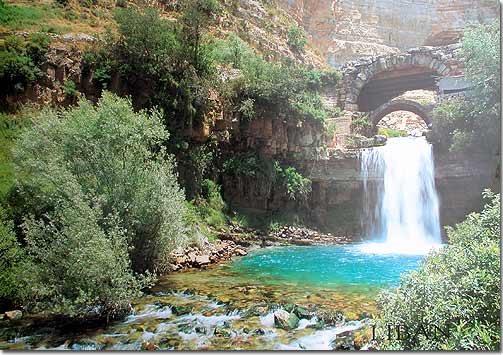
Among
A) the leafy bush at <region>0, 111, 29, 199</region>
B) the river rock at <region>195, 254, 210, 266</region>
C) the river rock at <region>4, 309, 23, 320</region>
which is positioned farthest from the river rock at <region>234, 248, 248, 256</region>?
the river rock at <region>4, 309, 23, 320</region>

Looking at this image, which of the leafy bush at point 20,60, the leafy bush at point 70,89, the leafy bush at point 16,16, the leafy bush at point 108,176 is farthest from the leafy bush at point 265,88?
the leafy bush at point 108,176

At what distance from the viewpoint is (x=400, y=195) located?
15750mm

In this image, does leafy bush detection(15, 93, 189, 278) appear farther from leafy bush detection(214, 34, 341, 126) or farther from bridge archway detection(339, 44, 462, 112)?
bridge archway detection(339, 44, 462, 112)

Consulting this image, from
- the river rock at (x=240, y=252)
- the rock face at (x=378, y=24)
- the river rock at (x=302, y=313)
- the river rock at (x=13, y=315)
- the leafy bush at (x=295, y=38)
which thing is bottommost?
the river rock at (x=240, y=252)

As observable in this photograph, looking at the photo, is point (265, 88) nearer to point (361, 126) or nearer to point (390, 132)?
point (361, 126)

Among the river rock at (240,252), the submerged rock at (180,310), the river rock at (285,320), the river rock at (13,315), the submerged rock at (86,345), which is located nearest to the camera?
the submerged rock at (86,345)

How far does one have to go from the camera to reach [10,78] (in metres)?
10.6

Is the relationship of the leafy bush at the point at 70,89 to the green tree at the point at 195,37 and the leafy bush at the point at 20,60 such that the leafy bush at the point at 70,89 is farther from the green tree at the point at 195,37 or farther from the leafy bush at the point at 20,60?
the green tree at the point at 195,37

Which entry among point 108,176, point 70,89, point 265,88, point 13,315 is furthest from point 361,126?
point 13,315

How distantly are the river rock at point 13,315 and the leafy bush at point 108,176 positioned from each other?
141 centimetres

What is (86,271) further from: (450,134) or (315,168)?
(450,134)

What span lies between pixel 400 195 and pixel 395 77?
29.6 feet

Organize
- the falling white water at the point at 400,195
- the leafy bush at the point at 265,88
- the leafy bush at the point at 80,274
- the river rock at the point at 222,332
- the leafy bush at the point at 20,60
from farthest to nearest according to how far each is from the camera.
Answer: the falling white water at the point at 400,195
the leafy bush at the point at 265,88
the leafy bush at the point at 20,60
the leafy bush at the point at 80,274
the river rock at the point at 222,332

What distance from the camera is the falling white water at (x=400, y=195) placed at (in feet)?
49.8
